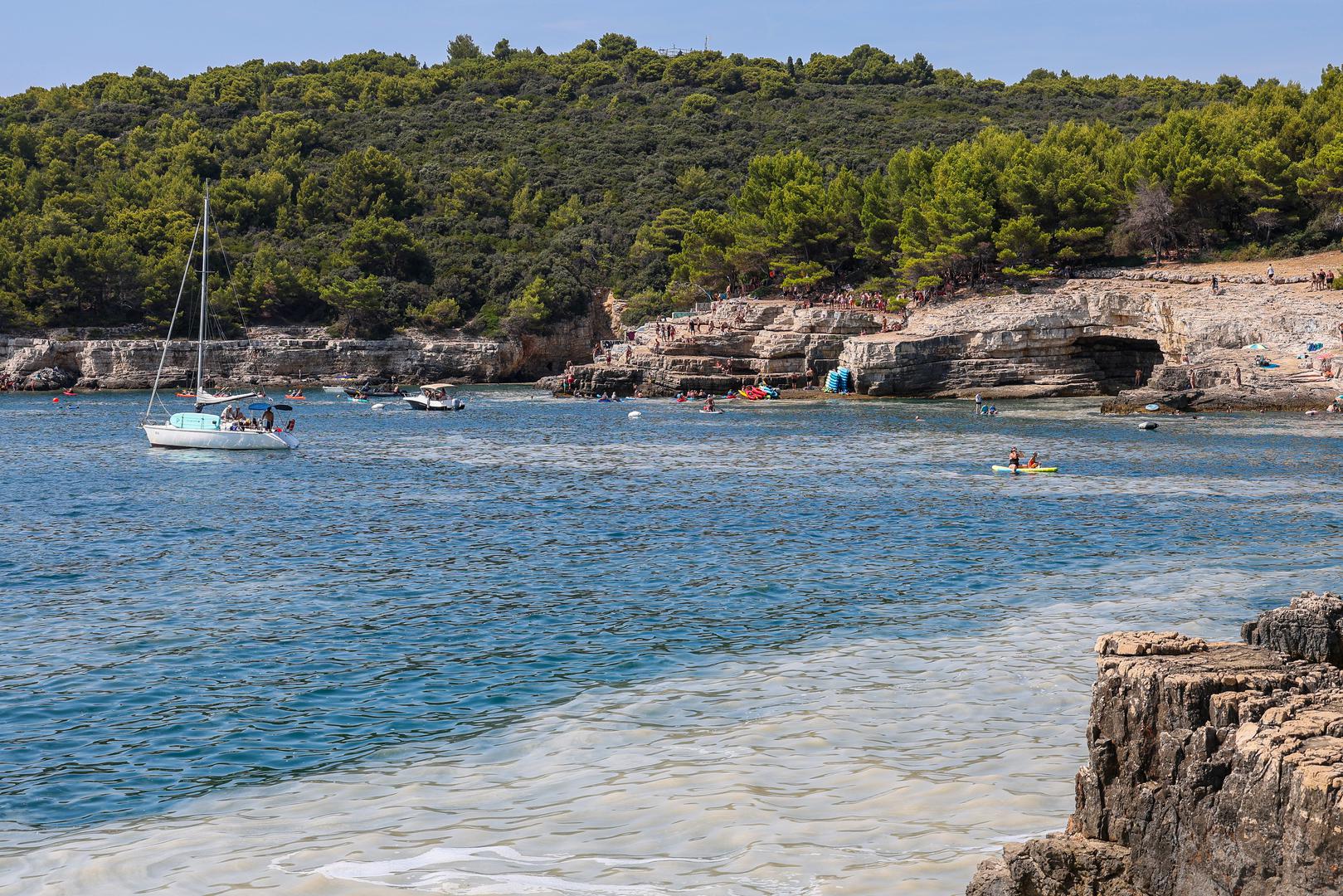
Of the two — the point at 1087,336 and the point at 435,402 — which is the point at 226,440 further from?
the point at 1087,336

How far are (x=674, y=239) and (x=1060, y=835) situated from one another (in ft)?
374

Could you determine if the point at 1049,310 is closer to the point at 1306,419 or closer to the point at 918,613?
the point at 1306,419

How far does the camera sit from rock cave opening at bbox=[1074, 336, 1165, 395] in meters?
73.6

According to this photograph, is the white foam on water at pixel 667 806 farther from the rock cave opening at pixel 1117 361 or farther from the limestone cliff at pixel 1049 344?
the rock cave opening at pixel 1117 361

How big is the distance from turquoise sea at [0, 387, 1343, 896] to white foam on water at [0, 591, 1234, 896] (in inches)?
1.4

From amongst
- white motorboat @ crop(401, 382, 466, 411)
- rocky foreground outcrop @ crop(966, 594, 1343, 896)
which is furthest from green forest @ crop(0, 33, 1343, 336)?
rocky foreground outcrop @ crop(966, 594, 1343, 896)

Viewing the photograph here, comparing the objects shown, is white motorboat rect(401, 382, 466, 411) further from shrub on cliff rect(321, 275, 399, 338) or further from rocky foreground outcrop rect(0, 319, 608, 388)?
shrub on cliff rect(321, 275, 399, 338)

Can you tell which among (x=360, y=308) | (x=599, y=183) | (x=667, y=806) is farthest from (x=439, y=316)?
(x=667, y=806)

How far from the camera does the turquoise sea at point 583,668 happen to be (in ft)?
28.0

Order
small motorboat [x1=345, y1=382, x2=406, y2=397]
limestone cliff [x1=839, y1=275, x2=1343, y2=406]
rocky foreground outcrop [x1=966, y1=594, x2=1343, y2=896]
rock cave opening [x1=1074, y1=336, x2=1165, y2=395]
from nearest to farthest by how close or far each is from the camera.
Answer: rocky foreground outcrop [x1=966, y1=594, x2=1343, y2=896] < limestone cliff [x1=839, y1=275, x2=1343, y2=406] < rock cave opening [x1=1074, y1=336, x2=1165, y2=395] < small motorboat [x1=345, y1=382, x2=406, y2=397]

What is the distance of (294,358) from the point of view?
106 meters

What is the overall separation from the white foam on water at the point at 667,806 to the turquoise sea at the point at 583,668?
4 cm

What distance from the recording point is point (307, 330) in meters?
111

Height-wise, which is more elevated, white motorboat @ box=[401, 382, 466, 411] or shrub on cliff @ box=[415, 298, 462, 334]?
shrub on cliff @ box=[415, 298, 462, 334]
